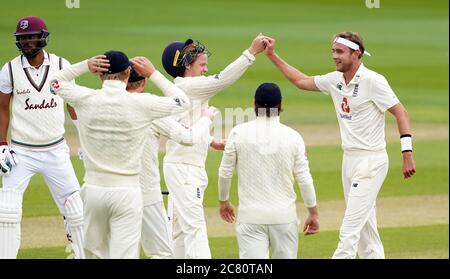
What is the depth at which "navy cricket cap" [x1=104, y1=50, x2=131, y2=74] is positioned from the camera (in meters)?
7.12

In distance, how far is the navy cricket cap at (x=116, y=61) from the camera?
23.4 feet

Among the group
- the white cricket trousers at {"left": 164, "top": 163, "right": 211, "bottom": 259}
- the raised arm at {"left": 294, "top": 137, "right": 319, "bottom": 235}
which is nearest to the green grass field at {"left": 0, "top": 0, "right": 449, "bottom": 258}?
the white cricket trousers at {"left": 164, "top": 163, "right": 211, "bottom": 259}

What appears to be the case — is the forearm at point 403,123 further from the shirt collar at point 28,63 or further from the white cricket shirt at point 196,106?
the shirt collar at point 28,63

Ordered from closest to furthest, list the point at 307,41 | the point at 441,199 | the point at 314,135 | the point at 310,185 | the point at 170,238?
the point at 310,185, the point at 170,238, the point at 441,199, the point at 314,135, the point at 307,41

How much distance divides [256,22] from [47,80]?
16283 millimetres

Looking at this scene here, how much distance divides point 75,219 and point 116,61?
1.85 m

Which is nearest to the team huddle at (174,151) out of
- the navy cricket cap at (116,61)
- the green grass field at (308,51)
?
the navy cricket cap at (116,61)

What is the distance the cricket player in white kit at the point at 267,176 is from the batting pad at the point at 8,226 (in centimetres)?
167

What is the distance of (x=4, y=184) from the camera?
854 centimetres

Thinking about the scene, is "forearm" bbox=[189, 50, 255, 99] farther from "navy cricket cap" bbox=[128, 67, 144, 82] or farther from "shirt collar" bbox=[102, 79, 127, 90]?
"shirt collar" bbox=[102, 79, 127, 90]

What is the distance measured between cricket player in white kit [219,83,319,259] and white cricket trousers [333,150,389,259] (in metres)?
0.71

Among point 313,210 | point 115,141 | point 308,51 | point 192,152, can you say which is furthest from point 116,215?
point 308,51
